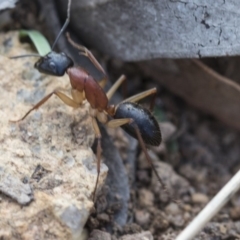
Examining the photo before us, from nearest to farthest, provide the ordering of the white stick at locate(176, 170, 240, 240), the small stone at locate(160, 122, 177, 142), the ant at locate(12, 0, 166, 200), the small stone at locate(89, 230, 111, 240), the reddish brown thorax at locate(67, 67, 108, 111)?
→ 1. the white stick at locate(176, 170, 240, 240)
2. the small stone at locate(89, 230, 111, 240)
3. the ant at locate(12, 0, 166, 200)
4. the reddish brown thorax at locate(67, 67, 108, 111)
5. the small stone at locate(160, 122, 177, 142)

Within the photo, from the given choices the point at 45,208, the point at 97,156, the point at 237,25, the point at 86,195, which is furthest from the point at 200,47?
the point at 45,208

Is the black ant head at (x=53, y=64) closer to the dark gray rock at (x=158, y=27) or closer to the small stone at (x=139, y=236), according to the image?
the dark gray rock at (x=158, y=27)

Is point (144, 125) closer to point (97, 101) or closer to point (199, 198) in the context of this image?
point (97, 101)

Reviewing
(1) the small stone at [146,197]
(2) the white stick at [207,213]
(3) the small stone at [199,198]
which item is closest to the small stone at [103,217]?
(1) the small stone at [146,197]

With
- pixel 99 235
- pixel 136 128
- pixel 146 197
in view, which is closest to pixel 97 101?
pixel 136 128

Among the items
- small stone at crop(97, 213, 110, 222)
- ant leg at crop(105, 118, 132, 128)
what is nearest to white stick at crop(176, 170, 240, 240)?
small stone at crop(97, 213, 110, 222)

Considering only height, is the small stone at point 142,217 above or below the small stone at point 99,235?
below

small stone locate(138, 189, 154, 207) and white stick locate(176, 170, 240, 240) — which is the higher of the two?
white stick locate(176, 170, 240, 240)

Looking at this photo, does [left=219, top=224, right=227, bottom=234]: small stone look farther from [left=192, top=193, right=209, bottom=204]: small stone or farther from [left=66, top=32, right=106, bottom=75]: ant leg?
[left=66, top=32, right=106, bottom=75]: ant leg
